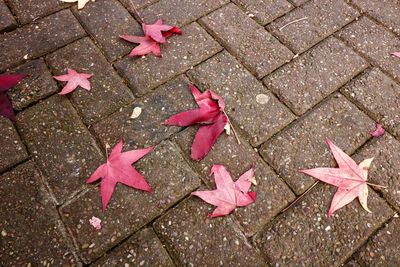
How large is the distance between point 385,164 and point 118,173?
1.15m

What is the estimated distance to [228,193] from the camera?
1.47 metres

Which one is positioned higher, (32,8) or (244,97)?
(32,8)

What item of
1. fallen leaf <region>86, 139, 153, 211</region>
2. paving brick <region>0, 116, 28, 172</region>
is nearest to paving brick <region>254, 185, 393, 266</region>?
fallen leaf <region>86, 139, 153, 211</region>

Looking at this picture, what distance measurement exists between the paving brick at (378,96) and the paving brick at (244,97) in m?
0.36

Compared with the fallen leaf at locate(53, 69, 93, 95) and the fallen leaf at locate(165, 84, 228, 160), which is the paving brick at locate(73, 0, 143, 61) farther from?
the fallen leaf at locate(165, 84, 228, 160)

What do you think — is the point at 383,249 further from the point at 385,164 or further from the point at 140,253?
the point at 140,253

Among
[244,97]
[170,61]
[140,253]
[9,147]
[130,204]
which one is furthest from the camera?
[170,61]

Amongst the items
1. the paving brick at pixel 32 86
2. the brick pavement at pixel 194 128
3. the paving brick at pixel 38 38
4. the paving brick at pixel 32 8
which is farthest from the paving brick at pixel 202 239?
the paving brick at pixel 32 8

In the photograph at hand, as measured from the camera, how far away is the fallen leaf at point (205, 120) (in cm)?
158

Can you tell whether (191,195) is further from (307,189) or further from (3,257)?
(3,257)

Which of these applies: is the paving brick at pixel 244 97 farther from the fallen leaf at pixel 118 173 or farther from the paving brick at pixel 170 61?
the fallen leaf at pixel 118 173

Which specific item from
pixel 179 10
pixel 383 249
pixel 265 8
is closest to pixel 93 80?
pixel 179 10

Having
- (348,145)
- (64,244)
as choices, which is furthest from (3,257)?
(348,145)

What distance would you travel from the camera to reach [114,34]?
196 centimetres
